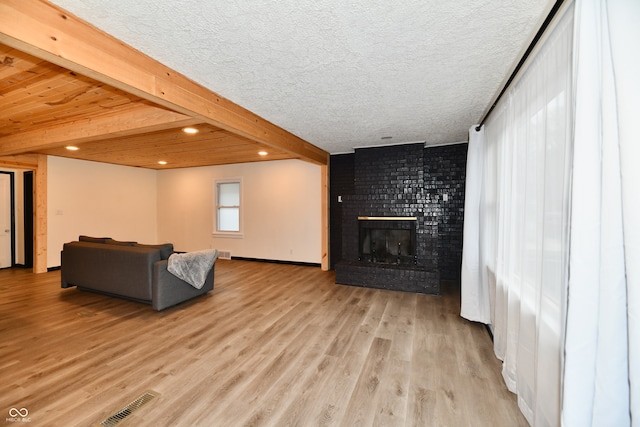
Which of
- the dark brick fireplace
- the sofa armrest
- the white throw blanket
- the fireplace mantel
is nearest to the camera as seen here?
the sofa armrest

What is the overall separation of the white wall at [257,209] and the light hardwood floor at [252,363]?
240cm

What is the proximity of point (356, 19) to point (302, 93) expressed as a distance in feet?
3.55

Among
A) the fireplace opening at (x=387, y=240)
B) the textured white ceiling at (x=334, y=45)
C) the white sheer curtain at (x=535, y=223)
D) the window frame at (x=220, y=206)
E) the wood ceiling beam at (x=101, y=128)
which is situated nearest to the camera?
the white sheer curtain at (x=535, y=223)

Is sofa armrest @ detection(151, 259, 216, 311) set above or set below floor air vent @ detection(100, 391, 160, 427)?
above

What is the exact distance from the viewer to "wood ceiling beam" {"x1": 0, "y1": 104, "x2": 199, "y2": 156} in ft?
8.89

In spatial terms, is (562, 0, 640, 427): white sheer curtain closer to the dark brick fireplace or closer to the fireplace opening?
the dark brick fireplace

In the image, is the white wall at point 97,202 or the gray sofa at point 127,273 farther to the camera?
the white wall at point 97,202

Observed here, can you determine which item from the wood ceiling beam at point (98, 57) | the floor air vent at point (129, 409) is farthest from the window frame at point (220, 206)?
the floor air vent at point (129, 409)

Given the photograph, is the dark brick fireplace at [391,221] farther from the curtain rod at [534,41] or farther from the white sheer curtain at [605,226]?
the white sheer curtain at [605,226]

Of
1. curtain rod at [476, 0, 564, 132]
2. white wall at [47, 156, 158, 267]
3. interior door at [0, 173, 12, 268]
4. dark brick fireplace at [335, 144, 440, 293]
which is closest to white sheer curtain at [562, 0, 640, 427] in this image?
curtain rod at [476, 0, 564, 132]

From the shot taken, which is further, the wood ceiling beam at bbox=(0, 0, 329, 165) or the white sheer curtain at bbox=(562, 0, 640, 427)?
the wood ceiling beam at bbox=(0, 0, 329, 165)

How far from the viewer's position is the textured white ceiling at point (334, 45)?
1.40 metres

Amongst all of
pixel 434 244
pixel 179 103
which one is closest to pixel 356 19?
pixel 179 103

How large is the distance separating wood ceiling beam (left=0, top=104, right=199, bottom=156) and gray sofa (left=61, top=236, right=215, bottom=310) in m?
1.55
